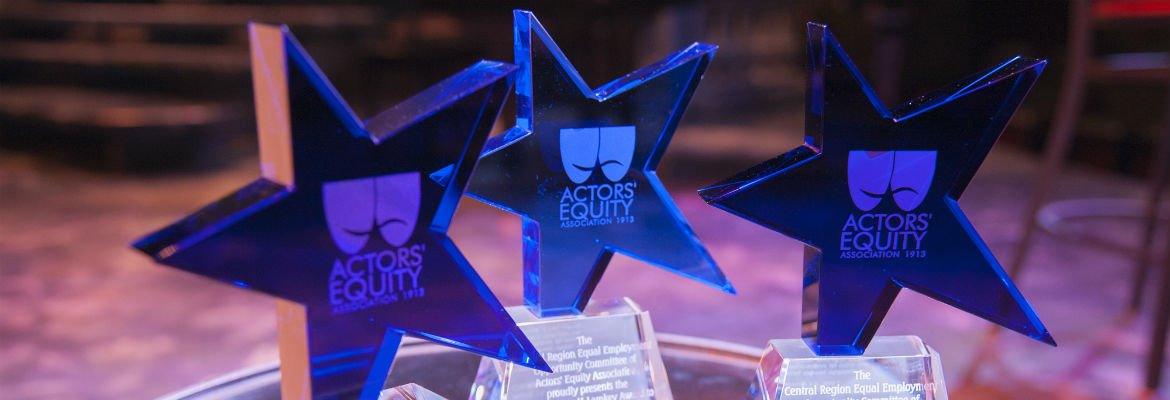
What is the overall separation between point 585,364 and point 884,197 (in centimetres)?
26

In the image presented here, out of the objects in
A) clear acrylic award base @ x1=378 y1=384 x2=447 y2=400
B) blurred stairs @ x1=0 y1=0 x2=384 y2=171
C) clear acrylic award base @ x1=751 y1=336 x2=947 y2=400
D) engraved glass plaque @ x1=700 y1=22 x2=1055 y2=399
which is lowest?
clear acrylic award base @ x1=751 y1=336 x2=947 y2=400

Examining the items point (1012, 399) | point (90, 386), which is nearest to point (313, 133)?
point (90, 386)

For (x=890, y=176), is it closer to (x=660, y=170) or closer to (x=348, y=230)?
(x=348, y=230)

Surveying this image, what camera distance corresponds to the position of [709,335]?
1.93 metres

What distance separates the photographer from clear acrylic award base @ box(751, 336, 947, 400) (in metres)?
0.62

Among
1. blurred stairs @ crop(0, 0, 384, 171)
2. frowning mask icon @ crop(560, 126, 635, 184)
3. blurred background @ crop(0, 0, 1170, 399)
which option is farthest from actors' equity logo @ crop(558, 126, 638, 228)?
blurred stairs @ crop(0, 0, 384, 171)

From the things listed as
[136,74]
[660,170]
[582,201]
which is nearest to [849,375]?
[582,201]

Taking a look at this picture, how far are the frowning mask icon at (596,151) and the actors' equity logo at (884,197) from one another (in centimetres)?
17

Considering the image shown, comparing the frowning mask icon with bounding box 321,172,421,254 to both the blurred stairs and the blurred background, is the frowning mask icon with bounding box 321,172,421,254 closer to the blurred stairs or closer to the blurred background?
the blurred background

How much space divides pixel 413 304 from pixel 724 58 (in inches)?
177

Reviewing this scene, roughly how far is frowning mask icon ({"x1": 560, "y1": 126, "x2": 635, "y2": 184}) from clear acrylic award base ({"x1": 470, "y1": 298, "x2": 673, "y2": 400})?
0.12 meters

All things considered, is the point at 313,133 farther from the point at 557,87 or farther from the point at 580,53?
the point at 580,53

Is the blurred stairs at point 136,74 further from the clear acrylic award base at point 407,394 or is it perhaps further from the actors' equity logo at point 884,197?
the actors' equity logo at point 884,197

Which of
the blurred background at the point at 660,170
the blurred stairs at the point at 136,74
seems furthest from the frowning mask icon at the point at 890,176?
the blurred stairs at the point at 136,74
